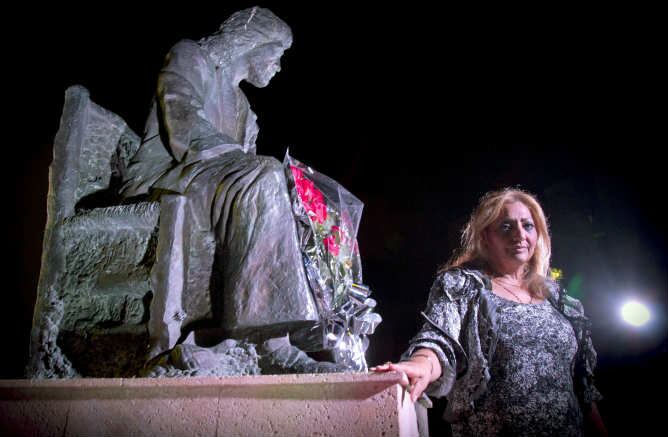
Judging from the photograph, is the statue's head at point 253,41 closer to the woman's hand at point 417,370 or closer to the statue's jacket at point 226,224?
the statue's jacket at point 226,224

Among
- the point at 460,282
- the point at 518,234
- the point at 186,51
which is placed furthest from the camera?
the point at 186,51

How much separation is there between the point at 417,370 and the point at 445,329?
1.11ft

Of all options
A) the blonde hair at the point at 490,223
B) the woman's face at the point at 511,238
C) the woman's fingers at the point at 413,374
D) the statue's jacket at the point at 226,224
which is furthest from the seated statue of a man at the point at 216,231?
the woman's face at the point at 511,238

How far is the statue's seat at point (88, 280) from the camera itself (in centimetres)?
175

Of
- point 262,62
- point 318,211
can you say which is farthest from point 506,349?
point 262,62

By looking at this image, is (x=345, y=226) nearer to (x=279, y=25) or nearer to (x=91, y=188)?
(x=91, y=188)

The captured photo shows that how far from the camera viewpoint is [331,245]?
2049 mm

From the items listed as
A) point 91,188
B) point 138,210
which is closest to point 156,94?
point 91,188

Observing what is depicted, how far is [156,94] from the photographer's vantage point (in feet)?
7.49

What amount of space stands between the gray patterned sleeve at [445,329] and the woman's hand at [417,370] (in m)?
0.03

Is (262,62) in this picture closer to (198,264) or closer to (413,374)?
(198,264)

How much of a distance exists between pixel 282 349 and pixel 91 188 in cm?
126

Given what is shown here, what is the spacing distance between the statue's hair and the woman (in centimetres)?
182

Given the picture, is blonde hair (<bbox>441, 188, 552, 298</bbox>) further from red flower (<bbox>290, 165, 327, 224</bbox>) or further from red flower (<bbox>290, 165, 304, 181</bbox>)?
red flower (<bbox>290, 165, 304, 181</bbox>)
